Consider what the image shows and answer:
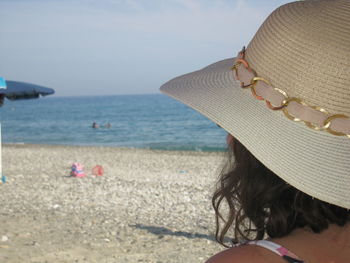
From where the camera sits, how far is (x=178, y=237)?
230 inches

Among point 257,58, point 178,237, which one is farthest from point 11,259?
point 257,58

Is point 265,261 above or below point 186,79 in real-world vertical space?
below

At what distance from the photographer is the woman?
1158 millimetres

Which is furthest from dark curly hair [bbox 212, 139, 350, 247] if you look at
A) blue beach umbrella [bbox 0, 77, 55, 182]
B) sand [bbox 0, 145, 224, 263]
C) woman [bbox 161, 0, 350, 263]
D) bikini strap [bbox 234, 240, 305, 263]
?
blue beach umbrella [bbox 0, 77, 55, 182]

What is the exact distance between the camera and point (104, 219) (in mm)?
6742

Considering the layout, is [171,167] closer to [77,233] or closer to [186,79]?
[77,233]

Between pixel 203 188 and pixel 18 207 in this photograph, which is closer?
pixel 18 207

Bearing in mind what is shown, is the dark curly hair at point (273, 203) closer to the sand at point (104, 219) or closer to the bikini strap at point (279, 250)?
the bikini strap at point (279, 250)

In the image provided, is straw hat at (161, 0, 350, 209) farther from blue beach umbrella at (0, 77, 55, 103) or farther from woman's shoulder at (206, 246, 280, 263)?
blue beach umbrella at (0, 77, 55, 103)

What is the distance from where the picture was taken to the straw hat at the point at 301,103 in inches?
46.8

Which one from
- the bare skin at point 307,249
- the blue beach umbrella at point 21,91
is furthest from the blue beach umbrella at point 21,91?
the bare skin at point 307,249

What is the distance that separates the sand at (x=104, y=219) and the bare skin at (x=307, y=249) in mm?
3835

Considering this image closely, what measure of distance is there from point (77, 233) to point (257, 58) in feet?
16.2

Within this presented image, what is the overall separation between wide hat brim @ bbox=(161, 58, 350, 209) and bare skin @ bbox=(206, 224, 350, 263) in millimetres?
128
